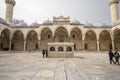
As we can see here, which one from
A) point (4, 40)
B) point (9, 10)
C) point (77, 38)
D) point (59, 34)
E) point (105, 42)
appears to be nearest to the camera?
point (4, 40)

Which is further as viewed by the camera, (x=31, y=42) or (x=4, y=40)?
(x=31, y=42)

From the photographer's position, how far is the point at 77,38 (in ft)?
110

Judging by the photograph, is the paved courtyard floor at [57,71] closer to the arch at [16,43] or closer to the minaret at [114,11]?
the arch at [16,43]

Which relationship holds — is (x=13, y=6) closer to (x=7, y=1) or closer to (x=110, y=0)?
(x=7, y=1)

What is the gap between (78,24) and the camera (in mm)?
29875

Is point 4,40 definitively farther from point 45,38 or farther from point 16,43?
point 45,38

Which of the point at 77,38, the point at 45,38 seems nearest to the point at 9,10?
the point at 45,38

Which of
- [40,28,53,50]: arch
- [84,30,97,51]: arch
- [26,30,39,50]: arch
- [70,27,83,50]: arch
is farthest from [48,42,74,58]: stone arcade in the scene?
[26,30,39,50]: arch

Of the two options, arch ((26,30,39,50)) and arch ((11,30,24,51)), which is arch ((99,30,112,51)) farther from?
arch ((11,30,24,51))

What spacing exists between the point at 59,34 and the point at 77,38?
16.7 feet

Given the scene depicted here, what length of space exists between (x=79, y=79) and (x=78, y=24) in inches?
1033

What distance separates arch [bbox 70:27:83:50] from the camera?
32875 millimetres

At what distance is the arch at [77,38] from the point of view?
3288 cm

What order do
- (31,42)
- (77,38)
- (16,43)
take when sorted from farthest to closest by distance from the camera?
(31,42)
(16,43)
(77,38)
